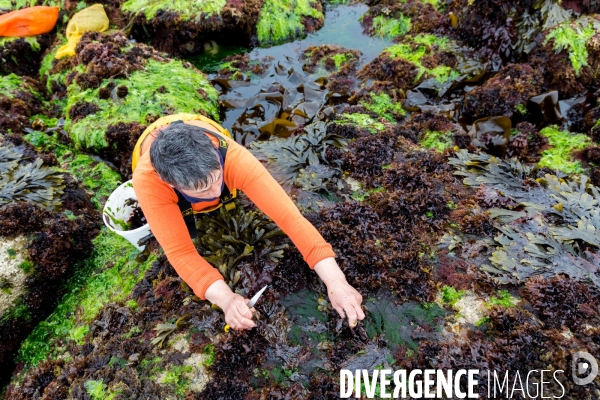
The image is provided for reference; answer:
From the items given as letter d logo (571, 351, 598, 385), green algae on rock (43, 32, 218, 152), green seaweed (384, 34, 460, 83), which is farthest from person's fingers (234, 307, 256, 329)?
green seaweed (384, 34, 460, 83)

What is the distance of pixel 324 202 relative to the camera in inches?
114

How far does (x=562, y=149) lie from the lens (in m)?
3.53

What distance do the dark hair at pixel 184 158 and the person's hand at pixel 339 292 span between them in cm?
82

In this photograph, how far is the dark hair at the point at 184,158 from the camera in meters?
1.62

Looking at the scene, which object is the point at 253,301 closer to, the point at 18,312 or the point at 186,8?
the point at 18,312

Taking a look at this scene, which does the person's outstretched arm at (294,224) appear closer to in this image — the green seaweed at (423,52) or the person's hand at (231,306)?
the person's hand at (231,306)

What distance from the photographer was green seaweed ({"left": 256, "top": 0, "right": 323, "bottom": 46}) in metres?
5.67

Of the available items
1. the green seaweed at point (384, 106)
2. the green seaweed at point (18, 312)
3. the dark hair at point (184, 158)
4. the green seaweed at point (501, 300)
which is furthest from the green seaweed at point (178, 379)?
the green seaweed at point (384, 106)

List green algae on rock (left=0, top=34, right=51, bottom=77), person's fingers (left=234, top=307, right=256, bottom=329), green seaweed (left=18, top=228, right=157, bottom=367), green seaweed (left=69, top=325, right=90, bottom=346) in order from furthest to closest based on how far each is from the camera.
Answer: green algae on rock (left=0, top=34, right=51, bottom=77) → green seaweed (left=18, top=228, right=157, bottom=367) → green seaweed (left=69, top=325, right=90, bottom=346) → person's fingers (left=234, top=307, right=256, bottom=329)

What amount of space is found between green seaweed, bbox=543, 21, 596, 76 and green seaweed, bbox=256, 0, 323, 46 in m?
3.39

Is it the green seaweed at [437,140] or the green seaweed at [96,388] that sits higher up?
the green seaweed at [437,140]

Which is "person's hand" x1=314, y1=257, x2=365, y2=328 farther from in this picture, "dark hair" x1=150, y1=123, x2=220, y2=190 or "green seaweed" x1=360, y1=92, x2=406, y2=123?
"green seaweed" x1=360, y1=92, x2=406, y2=123

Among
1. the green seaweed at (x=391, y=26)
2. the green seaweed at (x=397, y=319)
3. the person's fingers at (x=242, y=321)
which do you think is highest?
the green seaweed at (x=391, y=26)

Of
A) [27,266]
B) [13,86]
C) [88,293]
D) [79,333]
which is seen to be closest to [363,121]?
[88,293]
